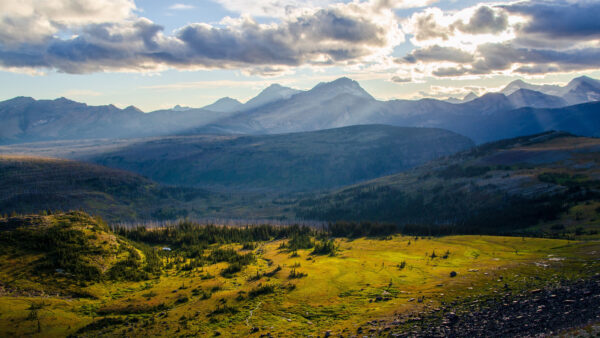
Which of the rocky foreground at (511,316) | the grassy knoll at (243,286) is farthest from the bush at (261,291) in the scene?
the rocky foreground at (511,316)

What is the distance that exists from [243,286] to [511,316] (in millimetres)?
33271

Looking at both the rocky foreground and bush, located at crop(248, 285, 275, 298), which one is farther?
bush, located at crop(248, 285, 275, 298)

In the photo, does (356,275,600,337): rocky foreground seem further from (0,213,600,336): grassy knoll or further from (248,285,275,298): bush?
(248,285,275,298): bush

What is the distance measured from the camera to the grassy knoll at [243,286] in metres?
38.3

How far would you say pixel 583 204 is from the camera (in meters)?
119

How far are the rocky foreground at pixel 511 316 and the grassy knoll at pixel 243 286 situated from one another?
2250 millimetres

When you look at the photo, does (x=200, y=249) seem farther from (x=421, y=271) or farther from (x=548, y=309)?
(x=548, y=309)

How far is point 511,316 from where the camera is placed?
114ft

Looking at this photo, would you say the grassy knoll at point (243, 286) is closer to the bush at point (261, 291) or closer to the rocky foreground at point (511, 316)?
the bush at point (261, 291)

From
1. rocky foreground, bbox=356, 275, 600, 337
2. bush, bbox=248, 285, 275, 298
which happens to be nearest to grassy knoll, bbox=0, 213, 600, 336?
bush, bbox=248, 285, 275, 298

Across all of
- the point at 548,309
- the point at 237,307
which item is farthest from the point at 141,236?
the point at 548,309

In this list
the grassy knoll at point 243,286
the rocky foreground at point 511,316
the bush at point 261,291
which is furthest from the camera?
the bush at point 261,291

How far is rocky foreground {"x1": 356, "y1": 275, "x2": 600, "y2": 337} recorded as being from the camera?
31375mm

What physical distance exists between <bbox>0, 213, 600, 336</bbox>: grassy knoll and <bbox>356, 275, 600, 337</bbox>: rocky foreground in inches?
88.6
